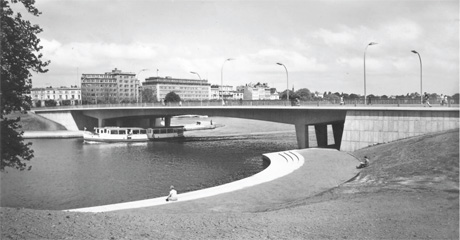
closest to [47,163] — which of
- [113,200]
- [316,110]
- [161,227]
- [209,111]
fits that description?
[113,200]

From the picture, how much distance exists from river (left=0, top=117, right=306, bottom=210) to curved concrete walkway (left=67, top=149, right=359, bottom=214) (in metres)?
4.84

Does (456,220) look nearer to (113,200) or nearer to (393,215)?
(393,215)

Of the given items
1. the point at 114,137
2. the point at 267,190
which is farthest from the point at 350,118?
the point at 114,137

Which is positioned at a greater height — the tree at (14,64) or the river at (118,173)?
the tree at (14,64)

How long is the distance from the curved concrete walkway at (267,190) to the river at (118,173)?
4837 mm

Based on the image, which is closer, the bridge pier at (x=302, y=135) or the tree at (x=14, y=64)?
the tree at (x=14, y=64)

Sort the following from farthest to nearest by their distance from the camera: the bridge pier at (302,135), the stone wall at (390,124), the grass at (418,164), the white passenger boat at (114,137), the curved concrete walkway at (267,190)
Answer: the white passenger boat at (114,137) → the bridge pier at (302,135) → the stone wall at (390,124) → the curved concrete walkway at (267,190) → the grass at (418,164)

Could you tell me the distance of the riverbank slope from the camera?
13.3 metres

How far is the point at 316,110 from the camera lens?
5128 centimetres

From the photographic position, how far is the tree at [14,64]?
1574 cm

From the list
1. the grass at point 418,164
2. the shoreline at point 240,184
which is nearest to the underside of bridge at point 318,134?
the shoreline at point 240,184

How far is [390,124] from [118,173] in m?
29.6

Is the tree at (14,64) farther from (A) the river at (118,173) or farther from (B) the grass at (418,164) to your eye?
(B) the grass at (418,164)

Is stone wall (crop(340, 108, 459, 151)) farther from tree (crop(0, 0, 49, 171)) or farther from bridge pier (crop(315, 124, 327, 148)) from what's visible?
tree (crop(0, 0, 49, 171))
